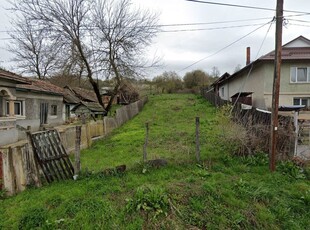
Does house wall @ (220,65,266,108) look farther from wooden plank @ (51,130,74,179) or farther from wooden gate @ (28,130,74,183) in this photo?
wooden gate @ (28,130,74,183)

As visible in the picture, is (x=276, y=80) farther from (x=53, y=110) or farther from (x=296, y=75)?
(x=53, y=110)

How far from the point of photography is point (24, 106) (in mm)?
16156

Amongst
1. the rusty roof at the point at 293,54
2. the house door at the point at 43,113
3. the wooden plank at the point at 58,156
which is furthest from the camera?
the house door at the point at 43,113

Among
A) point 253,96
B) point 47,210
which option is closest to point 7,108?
point 47,210

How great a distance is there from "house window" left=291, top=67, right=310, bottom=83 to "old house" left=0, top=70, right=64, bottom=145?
1841 centimetres

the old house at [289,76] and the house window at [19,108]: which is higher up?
the old house at [289,76]

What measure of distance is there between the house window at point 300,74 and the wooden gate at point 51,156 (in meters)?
18.1

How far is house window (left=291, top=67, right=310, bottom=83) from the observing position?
1780 cm

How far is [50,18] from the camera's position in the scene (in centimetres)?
2023

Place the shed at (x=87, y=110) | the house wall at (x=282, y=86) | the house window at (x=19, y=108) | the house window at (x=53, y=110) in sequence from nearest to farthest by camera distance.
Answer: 1. the house window at (x=19, y=108)
2. the house wall at (x=282, y=86)
3. the shed at (x=87, y=110)
4. the house window at (x=53, y=110)

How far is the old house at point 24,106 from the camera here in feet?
37.9

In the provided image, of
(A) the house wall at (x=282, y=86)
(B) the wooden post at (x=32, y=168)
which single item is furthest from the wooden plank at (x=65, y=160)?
(A) the house wall at (x=282, y=86)

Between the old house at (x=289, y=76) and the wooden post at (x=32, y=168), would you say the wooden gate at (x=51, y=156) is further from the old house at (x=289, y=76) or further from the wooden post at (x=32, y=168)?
the old house at (x=289, y=76)

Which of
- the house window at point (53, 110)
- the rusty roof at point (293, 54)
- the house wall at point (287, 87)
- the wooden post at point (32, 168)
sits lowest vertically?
the wooden post at point (32, 168)
